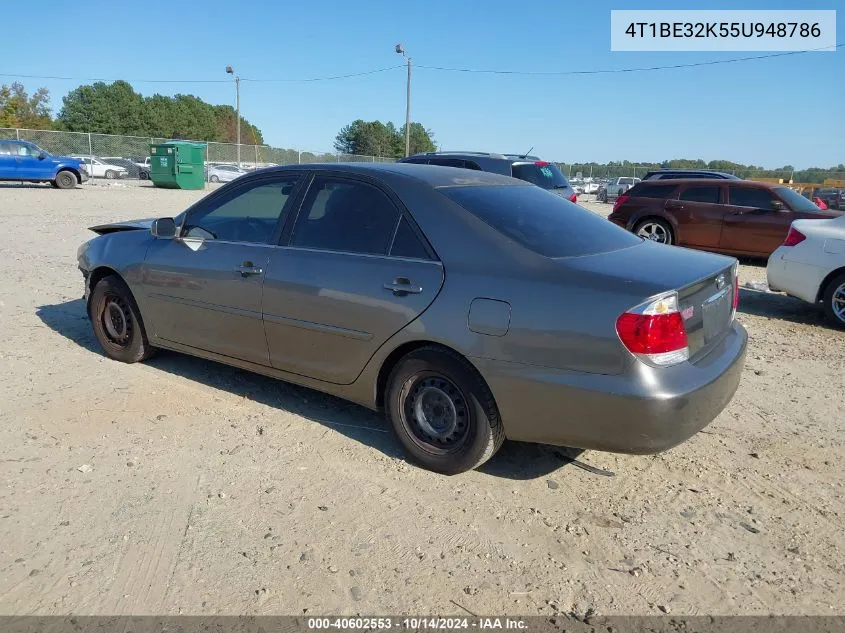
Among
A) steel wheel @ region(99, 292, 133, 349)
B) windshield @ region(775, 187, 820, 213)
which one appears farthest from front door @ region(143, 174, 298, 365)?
windshield @ region(775, 187, 820, 213)

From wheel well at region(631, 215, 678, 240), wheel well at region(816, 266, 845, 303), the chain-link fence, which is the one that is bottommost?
wheel well at region(816, 266, 845, 303)

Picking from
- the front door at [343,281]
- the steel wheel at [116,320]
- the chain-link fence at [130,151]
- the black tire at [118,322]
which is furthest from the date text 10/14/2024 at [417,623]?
the chain-link fence at [130,151]

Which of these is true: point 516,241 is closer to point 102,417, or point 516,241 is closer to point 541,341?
point 541,341

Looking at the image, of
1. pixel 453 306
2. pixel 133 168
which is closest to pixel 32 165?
pixel 133 168

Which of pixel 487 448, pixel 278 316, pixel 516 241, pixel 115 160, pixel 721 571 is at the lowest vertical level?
pixel 721 571

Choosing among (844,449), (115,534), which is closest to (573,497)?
(844,449)

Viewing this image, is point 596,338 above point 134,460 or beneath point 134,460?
above

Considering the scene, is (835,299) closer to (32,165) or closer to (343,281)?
(343,281)

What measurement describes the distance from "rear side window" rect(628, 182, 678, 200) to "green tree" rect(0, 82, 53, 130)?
5658cm

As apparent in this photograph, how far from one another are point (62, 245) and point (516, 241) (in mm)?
9780

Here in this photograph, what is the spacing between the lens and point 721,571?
2.82 m

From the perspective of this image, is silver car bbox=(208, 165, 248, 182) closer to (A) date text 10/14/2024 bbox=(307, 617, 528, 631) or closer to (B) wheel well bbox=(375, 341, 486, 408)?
(B) wheel well bbox=(375, 341, 486, 408)

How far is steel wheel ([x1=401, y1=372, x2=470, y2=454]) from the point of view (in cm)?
346

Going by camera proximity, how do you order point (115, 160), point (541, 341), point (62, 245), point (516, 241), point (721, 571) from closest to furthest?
1. point (721, 571)
2. point (541, 341)
3. point (516, 241)
4. point (62, 245)
5. point (115, 160)
